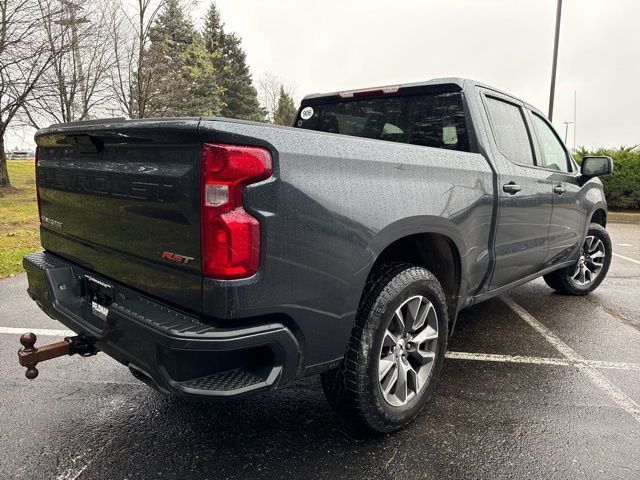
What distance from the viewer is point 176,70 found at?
18188mm

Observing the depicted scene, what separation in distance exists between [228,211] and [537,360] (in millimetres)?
2776

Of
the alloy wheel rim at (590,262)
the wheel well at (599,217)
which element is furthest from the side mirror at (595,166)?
the alloy wheel rim at (590,262)

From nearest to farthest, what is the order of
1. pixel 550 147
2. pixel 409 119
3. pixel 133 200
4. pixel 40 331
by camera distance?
pixel 133 200 → pixel 409 119 → pixel 40 331 → pixel 550 147

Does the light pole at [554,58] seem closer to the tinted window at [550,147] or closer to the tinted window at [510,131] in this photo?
the tinted window at [550,147]

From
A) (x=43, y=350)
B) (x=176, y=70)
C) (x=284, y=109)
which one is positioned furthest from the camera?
(x=284, y=109)

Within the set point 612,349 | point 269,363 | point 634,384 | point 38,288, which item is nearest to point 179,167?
point 269,363

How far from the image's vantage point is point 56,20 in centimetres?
1178

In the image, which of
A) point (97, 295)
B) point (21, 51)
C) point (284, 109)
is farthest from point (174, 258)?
point (284, 109)

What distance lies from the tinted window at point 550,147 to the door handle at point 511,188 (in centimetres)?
88

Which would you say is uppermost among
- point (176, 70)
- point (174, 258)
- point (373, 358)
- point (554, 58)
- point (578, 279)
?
point (176, 70)

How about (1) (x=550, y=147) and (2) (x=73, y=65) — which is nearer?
(1) (x=550, y=147)

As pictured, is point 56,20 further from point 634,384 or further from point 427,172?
point 634,384

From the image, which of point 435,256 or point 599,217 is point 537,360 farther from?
point 599,217

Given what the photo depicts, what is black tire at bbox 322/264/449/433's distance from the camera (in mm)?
2113
